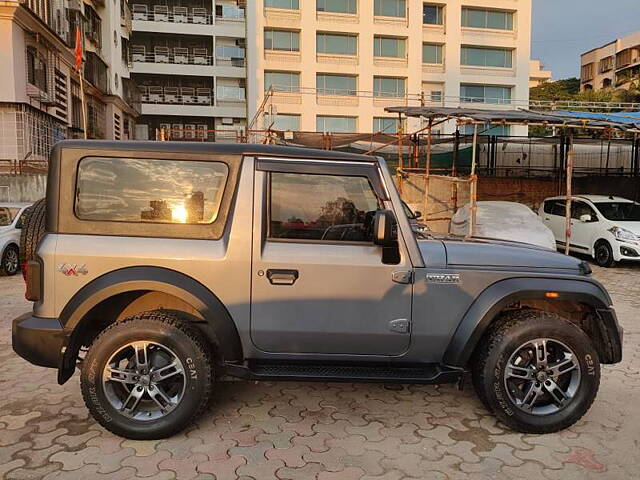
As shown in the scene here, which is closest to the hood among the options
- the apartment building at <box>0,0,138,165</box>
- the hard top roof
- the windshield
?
the hard top roof

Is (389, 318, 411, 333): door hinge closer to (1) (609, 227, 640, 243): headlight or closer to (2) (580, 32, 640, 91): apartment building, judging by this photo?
(1) (609, 227, 640, 243): headlight

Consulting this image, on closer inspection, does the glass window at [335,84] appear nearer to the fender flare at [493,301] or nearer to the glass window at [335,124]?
the glass window at [335,124]

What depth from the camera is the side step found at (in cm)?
323

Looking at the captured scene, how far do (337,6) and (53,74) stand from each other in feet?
71.1

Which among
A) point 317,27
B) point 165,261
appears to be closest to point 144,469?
point 165,261

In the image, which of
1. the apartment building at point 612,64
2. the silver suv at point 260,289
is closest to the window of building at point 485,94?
the apartment building at point 612,64

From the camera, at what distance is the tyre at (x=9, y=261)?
375 inches

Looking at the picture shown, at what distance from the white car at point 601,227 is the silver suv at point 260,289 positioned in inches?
357

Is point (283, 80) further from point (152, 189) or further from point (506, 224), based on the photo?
point (152, 189)

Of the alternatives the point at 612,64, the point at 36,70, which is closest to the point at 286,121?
the point at 36,70

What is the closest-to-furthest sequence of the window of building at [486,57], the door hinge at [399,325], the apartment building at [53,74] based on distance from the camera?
the door hinge at [399,325] → the apartment building at [53,74] → the window of building at [486,57]

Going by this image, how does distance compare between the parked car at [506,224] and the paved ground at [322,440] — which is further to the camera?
the parked car at [506,224]

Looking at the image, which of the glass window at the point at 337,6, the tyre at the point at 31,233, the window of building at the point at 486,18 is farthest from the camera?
the window of building at the point at 486,18

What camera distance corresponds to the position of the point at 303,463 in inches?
118
